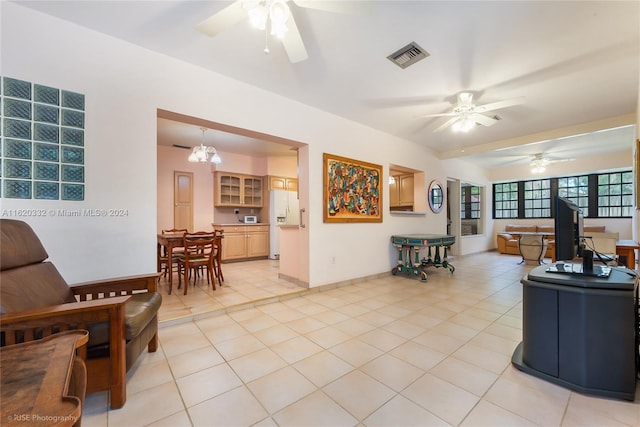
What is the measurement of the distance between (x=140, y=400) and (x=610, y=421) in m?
2.59

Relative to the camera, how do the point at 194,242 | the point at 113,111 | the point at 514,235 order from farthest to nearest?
the point at 514,235 < the point at 194,242 < the point at 113,111

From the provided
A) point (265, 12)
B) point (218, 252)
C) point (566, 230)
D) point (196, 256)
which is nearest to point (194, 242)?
point (196, 256)

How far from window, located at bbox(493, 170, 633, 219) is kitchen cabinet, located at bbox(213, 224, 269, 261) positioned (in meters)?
7.84

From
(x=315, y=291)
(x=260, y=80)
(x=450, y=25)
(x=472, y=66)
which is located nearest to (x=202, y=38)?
(x=260, y=80)

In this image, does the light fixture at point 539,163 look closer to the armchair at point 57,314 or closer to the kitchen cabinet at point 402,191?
the kitchen cabinet at point 402,191

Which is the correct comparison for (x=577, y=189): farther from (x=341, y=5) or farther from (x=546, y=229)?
(x=341, y=5)

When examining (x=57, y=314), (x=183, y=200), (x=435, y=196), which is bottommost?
(x=57, y=314)

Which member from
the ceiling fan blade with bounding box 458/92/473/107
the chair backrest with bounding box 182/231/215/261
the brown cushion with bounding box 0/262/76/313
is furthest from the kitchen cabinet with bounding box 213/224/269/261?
the ceiling fan blade with bounding box 458/92/473/107

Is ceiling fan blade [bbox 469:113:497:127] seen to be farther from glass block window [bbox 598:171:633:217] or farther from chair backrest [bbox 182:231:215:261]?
glass block window [bbox 598:171:633:217]

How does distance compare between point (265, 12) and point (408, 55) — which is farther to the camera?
point (408, 55)

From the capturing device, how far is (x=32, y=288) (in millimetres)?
1496

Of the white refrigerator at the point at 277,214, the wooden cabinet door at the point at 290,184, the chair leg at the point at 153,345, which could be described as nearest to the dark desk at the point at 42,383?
the chair leg at the point at 153,345

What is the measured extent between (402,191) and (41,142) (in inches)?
231

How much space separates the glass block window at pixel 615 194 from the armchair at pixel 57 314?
34.5 feet
